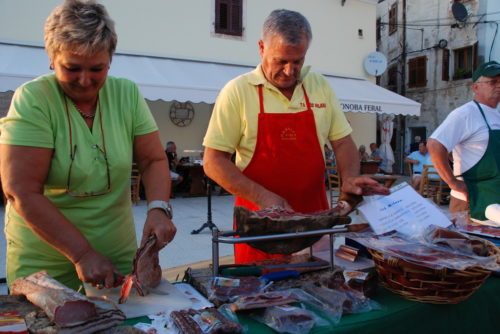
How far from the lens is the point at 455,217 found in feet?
7.99

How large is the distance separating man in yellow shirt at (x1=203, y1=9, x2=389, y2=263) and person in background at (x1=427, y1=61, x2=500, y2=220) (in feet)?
3.47

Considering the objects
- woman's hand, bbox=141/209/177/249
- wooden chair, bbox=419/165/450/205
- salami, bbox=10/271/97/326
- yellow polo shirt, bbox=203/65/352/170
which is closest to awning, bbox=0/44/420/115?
wooden chair, bbox=419/165/450/205

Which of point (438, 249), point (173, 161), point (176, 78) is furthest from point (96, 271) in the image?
point (173, 161)

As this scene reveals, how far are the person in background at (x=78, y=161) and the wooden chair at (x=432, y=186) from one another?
7849 mm

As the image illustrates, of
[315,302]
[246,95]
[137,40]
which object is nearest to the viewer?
[315,302]

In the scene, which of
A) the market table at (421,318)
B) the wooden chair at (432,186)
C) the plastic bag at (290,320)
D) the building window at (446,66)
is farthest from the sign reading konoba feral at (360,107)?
the building window at (446,66)

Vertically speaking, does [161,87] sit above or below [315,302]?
above

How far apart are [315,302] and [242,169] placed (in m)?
0.96

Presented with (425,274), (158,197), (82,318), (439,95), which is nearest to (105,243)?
(158,197)

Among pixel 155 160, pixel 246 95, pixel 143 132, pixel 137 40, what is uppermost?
pixel 137 40

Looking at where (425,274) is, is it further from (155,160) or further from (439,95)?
(439,95)

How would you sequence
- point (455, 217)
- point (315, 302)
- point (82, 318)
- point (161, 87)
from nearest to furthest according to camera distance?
point (82, 318), point (315, 302), point (455, 217), point (161, 87)

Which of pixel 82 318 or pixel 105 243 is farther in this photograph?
pixel 105 243

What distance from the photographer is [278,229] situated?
1.52 meters
